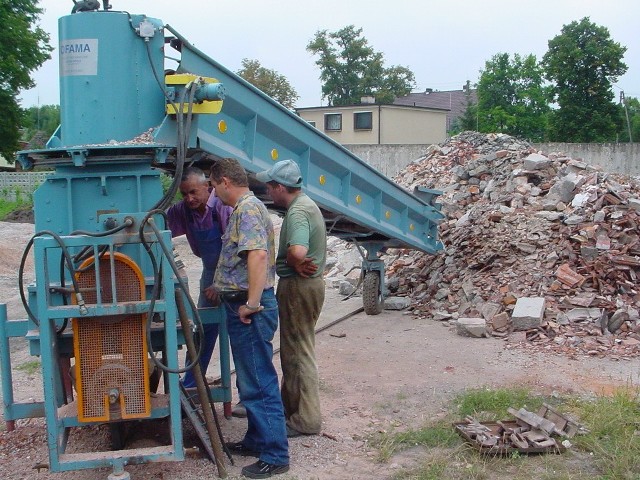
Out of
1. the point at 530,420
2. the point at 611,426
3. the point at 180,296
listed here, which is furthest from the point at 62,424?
the point at 611,426

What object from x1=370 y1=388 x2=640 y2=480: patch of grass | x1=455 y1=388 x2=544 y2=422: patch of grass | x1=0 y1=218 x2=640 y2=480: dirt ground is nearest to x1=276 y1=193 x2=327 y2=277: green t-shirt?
x1=0 y1=218 x2=640 y2=480: dirt ground

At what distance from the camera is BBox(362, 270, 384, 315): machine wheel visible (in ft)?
30.8

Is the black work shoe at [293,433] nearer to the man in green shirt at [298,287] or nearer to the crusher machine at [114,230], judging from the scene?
the man in green shirt at [298,287]

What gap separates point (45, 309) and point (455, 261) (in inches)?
270

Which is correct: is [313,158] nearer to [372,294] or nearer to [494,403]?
[494,403]

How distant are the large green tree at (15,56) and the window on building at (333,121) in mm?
13842

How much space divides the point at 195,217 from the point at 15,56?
87.5 feet

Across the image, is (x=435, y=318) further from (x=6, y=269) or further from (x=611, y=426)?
(x=6, y=269)

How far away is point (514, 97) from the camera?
140 feet

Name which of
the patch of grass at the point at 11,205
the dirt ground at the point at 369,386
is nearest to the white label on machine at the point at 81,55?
the dirt ground at the point at 369,386

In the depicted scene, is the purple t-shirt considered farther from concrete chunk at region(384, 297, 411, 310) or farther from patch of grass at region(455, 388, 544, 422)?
concrete chunk at region(384, 297, 411, 310)

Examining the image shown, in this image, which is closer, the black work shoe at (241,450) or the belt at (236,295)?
the belt at (236,295)

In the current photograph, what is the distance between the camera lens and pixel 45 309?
3988 mm

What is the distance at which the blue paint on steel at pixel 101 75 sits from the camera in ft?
14.9
